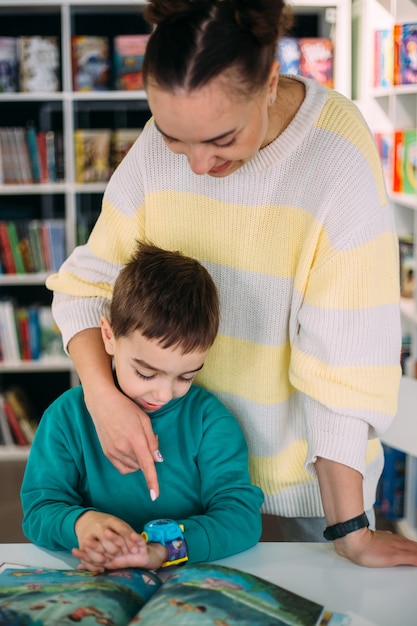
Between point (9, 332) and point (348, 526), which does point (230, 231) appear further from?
point (9, 332)

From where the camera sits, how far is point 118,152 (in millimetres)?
3881

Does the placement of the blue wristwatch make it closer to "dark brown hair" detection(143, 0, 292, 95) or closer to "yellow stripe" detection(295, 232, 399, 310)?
"yellow stripe" detection(295, 232, 399, 310)

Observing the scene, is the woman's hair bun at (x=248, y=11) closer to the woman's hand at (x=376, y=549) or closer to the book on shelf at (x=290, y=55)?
the woman's hand at (x=376, y=549)

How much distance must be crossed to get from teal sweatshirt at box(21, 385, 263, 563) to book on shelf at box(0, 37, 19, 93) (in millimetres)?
2909

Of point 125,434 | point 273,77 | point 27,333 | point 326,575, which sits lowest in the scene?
point 27,333

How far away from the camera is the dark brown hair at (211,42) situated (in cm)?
91

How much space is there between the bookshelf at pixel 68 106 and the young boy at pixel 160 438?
274 cm

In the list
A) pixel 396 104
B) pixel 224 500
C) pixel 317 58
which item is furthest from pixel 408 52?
pixel 224 500

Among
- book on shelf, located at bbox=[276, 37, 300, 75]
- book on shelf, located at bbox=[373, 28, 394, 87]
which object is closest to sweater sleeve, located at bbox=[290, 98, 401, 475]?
book on shelf, located at bbox=[373, 28, 394, 87]

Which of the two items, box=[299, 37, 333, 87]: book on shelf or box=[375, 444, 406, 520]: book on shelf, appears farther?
box=[299, 37, 333, 87]: book on shelf

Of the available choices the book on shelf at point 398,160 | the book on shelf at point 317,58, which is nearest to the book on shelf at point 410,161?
the book on shelf at point 398,160

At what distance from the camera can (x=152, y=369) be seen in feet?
3.71

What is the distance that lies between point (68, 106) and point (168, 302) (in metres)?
2.86

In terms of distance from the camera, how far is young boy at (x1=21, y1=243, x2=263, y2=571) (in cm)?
110
